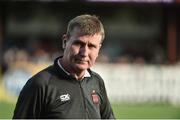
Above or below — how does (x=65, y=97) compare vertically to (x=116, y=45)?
above

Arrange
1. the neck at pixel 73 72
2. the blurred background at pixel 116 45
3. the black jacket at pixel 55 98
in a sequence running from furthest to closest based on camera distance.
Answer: the blurred background at pixel 116 45, the neck at pixel 73 72, the black jacket at pixel 55 98

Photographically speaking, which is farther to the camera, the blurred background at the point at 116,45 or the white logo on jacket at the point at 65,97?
the blurred background at the point at 116,45

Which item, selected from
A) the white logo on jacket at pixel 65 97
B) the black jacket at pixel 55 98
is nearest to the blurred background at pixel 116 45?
the black jacket at pixel 55 98

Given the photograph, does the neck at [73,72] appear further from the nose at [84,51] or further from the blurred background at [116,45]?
the blurred background at [116,45]

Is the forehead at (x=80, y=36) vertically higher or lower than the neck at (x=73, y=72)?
higher

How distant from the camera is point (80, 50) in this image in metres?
4.59

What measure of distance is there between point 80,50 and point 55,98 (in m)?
0.37

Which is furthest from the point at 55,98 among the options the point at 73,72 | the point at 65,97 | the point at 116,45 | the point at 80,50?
the point at 116,45

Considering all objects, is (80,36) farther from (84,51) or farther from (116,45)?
(116,45)

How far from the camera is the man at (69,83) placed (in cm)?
456

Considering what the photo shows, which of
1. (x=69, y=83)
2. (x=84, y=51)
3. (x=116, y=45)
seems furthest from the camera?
(x=116, y=45)

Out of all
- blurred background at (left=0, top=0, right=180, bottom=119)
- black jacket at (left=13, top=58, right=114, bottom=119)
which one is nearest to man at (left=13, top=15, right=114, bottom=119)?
black jacket at (left=13, top=58, right=114, bottom=119)

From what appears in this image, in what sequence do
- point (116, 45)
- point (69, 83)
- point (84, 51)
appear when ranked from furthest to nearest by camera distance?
point (116, 45) → point (69, 83) → point (84, 51)

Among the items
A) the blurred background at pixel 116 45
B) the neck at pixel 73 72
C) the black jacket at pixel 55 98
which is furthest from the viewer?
the blurred background at pixel 116 45
